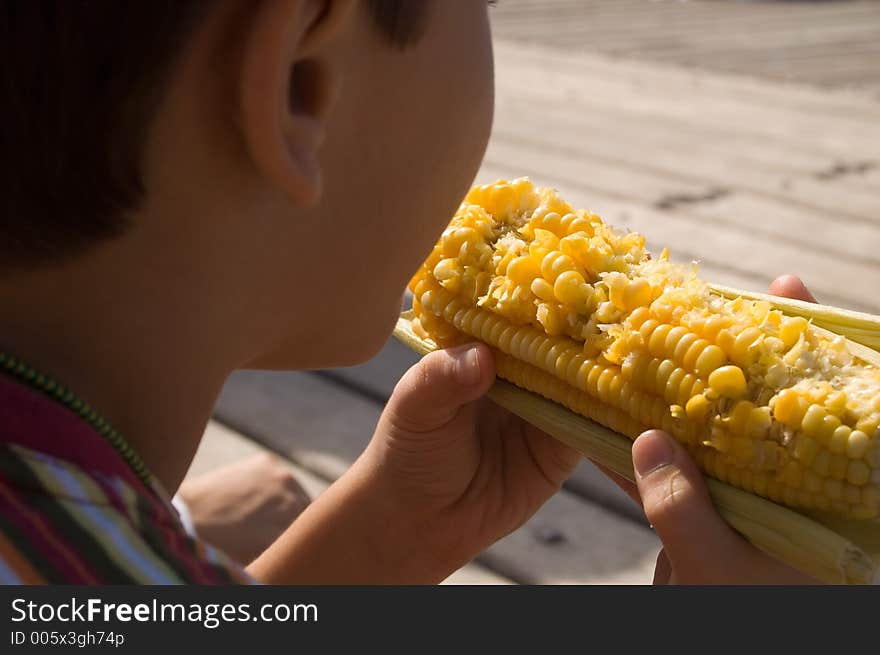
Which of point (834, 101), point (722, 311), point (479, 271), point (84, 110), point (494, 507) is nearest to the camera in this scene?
point (84, 110)

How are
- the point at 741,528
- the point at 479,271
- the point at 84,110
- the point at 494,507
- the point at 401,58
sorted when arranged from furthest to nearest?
the point at 494,507, the point at 479,271, the point at 741,528, the point at 401,58, the point at 84,110

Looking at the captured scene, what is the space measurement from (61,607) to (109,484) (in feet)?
0.27

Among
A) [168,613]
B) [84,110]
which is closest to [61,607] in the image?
[168,613]

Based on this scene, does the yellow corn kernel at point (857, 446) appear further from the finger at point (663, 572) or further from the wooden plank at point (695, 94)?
the wooden plank at point (695, 94)

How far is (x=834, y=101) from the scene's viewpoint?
4.30 meters

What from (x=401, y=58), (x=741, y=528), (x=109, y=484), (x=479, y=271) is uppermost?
(x=401, y=58)

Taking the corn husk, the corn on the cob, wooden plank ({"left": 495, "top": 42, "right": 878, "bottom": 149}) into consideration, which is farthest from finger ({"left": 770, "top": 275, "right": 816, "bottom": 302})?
wooden plank ({"left": 495, "top": 42, "right": 878, "bottom": 149})

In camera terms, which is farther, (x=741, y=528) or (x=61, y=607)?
(x=741, y=528)

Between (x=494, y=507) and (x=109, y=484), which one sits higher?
(x=109, y=484)

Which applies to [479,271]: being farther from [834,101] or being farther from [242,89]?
[834,101]

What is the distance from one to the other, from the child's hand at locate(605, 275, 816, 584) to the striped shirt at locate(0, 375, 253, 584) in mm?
434

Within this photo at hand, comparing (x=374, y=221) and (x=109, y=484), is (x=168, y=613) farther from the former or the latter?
(x=374, y=221)

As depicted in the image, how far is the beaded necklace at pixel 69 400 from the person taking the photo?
0.79 meters

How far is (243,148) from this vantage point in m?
0.81
